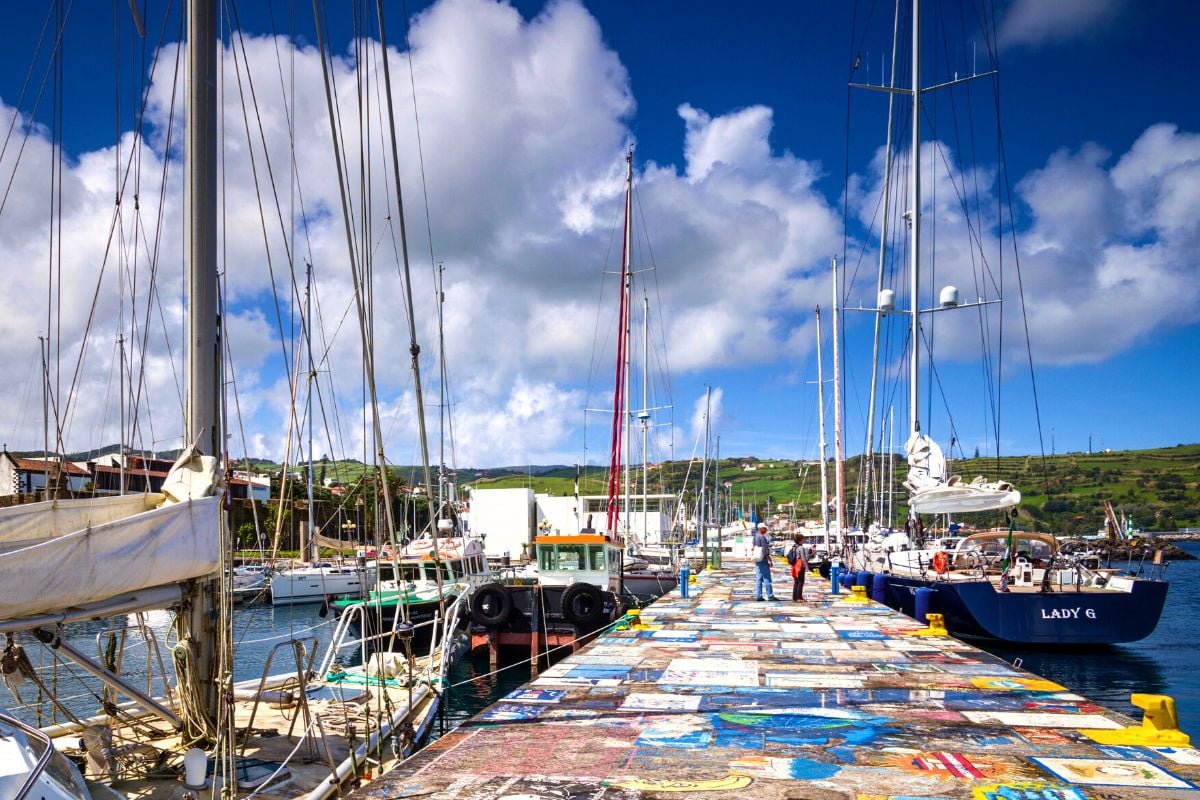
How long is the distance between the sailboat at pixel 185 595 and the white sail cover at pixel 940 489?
21474 mm

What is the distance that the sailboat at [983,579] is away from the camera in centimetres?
2298

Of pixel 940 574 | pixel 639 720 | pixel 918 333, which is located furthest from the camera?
pixel 918 333

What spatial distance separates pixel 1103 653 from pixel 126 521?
2638cm

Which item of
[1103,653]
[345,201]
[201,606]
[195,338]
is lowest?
[1103,653]

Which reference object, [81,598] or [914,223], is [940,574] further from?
[81,598]

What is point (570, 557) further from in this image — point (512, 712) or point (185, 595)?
point (185, 595)

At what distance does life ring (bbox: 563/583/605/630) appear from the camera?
74.7 feet

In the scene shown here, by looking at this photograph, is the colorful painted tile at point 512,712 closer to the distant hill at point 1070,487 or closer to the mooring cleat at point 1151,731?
the mooring cleat at point 1151,731

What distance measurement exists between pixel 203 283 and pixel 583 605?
16718mm

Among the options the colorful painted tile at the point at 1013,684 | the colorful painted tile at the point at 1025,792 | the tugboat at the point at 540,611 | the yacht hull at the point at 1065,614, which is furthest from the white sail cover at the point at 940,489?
the colorful painted tile at the point at 1025,792

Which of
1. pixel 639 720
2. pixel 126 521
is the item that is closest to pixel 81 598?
pixel 126 521

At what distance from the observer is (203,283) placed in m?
7.90

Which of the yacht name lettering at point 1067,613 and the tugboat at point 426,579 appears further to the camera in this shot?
the tugboat at point 426,579

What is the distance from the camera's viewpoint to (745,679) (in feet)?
37.1
